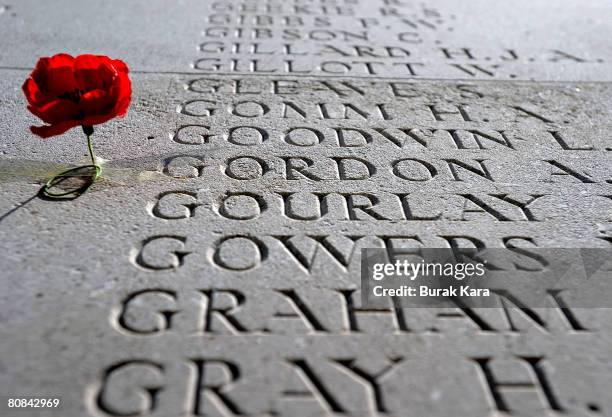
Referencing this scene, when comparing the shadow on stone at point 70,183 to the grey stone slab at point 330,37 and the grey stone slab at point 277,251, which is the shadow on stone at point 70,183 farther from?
the grey stone slab at point 330,37

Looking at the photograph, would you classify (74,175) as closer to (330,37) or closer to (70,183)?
(70,183)

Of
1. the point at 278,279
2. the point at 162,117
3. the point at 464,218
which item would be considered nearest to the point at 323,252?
the point at 278,279

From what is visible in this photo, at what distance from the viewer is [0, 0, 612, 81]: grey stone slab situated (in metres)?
4.32

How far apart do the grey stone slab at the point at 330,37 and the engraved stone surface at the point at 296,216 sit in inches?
1.0

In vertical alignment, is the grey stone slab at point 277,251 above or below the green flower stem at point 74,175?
above

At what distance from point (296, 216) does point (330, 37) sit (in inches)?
91.1

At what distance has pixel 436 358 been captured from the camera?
2105 millimetres

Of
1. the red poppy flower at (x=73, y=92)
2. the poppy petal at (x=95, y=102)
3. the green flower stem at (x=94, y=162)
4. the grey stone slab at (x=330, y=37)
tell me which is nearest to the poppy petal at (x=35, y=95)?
the red poppy flower at (x=73, y=92)

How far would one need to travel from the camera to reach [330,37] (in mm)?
4793

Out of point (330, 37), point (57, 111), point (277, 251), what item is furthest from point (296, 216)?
point (330, 37)

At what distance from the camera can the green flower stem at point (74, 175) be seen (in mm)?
2855

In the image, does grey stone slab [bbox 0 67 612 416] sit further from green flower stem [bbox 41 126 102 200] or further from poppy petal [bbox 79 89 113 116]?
poppy petal [bbox 79 89 113 116]

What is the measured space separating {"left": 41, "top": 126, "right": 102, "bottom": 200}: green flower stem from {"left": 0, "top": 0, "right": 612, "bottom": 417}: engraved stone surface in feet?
0.17

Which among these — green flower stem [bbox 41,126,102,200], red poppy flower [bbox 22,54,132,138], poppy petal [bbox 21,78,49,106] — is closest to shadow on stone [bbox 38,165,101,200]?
green flower stem [bbox 41,126,102,200]
